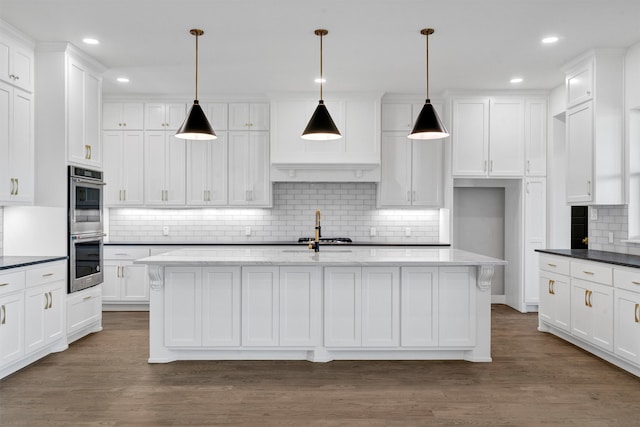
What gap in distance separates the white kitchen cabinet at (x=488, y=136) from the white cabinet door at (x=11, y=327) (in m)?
5.09

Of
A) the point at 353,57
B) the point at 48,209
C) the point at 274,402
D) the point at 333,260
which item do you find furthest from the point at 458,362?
the point at 48,209

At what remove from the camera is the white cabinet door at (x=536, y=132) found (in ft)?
20.1

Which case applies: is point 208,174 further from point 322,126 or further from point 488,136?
point 488,136

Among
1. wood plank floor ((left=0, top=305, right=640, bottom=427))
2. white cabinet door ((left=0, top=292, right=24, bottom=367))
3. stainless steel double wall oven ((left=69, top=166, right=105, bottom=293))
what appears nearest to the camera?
wood plank floor ((left=0, top=305, right=640, bottom=427))

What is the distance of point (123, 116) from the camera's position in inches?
251

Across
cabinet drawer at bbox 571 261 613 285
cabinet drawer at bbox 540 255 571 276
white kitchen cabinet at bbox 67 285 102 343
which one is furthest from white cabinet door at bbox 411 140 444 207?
white kitchen cabinet at bbox 67 285 102 343

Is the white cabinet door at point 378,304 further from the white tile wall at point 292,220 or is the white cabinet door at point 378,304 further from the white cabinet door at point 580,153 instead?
the white tile wall at point 292,220

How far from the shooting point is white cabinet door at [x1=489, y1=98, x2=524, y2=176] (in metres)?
6.12

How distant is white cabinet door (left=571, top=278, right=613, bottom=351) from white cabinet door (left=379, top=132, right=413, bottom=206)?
250cm

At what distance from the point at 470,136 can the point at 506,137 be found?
1.64 feet

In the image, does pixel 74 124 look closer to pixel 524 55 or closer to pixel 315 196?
pixel 315 196

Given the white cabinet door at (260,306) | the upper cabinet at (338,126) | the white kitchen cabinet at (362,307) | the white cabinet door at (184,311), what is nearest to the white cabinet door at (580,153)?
the upper cabinet at (338,126)

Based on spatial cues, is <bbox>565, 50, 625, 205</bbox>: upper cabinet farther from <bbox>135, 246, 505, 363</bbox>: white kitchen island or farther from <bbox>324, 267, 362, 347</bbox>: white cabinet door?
<bbox>324, 267, 362, 347</bbox>: white cabinet door

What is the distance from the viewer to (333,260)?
364 cm
